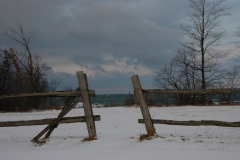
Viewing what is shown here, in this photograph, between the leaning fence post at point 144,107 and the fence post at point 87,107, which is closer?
the leaning fence post at point 144,107

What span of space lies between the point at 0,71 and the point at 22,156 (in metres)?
25.8

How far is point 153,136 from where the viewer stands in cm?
661

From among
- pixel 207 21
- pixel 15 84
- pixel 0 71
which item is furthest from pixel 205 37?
pixel 0 71

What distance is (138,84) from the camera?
6.86 metres

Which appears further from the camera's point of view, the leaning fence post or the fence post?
the fence post

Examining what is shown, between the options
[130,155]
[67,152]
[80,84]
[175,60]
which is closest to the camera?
[130,155]

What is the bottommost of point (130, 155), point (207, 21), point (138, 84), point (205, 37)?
point (130, 155)

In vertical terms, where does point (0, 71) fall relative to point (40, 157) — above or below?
above

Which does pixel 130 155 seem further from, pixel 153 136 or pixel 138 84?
pixel 138 84

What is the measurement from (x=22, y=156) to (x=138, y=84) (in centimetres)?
318

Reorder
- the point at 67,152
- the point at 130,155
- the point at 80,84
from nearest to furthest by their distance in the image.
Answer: the point at 130,155 < the point at 67,152 < the point at 80,84

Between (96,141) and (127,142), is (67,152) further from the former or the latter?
(127,142)

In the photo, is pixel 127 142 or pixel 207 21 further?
pixel 207 21

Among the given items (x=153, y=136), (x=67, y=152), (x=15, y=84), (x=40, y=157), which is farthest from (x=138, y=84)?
(x=15, y=84)
